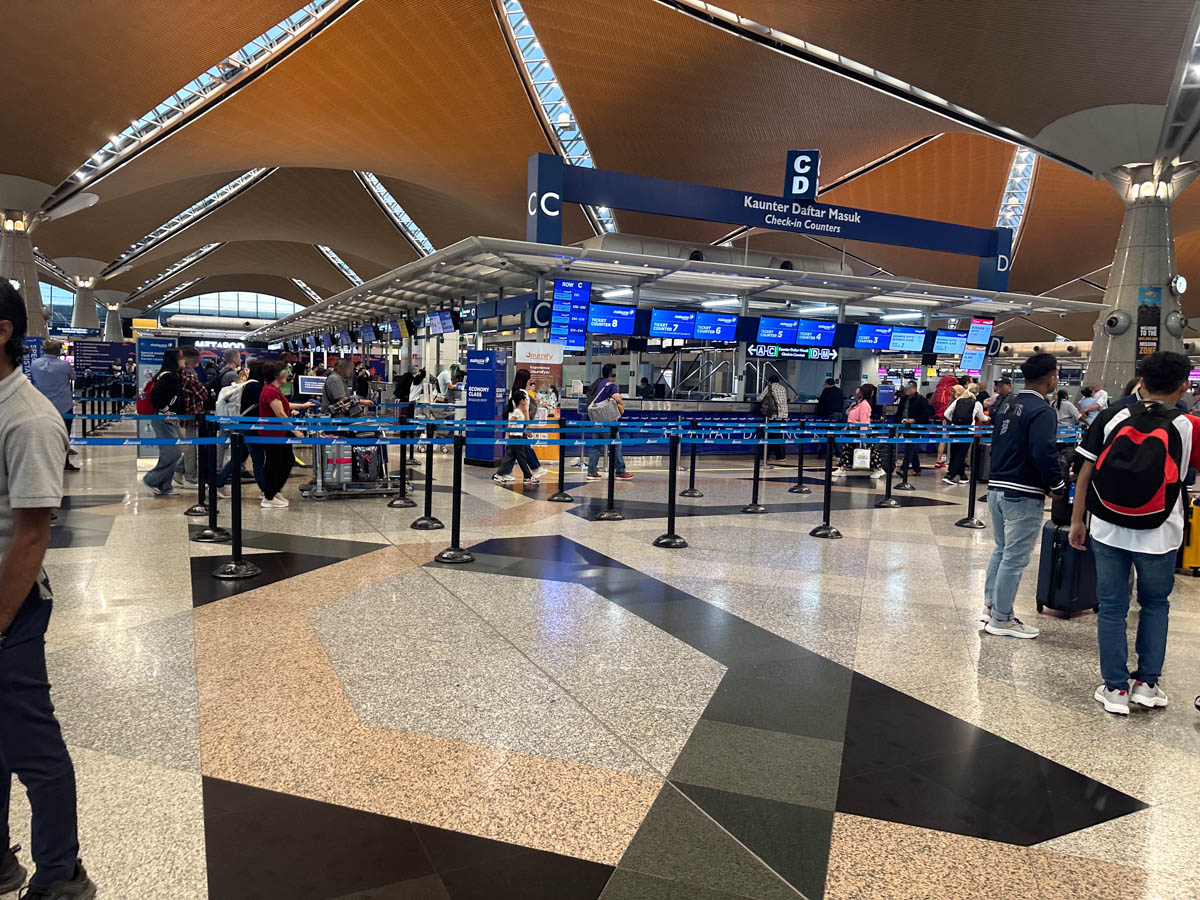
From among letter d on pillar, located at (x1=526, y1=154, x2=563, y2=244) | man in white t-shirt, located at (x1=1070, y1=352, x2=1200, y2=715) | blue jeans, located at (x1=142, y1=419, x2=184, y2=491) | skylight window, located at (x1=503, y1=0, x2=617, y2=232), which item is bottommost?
blue jeans, located at (x1=142, y1=419, x2=184, y2=491)

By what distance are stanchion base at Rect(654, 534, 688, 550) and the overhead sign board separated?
35.8 ft

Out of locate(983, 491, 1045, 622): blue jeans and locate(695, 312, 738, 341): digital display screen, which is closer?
locate(983, 491, 1045, 622): blue jeans

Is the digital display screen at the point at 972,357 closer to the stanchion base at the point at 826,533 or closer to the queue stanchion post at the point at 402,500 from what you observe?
the stanchion base at the point at 826,533

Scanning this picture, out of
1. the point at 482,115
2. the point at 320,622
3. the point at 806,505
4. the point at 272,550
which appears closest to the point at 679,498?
the point at 806,505

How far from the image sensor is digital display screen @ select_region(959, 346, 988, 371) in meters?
21.7

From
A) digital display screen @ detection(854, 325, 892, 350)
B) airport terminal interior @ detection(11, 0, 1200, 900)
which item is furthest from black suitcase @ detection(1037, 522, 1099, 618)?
digital display screen @ detection(854, 325, 892, 350)

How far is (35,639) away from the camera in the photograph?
2.25 meters

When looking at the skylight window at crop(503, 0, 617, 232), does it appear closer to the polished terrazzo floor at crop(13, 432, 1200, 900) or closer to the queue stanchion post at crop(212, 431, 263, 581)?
the queue stanchion post at crop(212, 431, 263, 581)

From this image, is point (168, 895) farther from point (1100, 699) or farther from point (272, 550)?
point (272, 550)

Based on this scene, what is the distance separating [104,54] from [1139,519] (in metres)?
26.6

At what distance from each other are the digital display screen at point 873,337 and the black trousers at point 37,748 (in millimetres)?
20487

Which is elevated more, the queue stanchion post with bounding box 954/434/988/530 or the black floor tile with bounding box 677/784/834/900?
the queue stanchion post with bounding box 954/434/988/530

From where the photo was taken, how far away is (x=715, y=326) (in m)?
18.6

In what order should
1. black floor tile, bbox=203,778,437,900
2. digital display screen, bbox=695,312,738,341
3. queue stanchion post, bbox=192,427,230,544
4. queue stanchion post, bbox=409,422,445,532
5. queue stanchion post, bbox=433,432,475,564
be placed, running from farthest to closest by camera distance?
digital display screen, bbox=695,312,738,341
queue stanchion post, bbox=409,422,445,532
queue stanchion post, bbox=192,427,230,544
queue stanchion post, bbox=433,432,475,564
black floor tile, bbox=203,778,437,900
